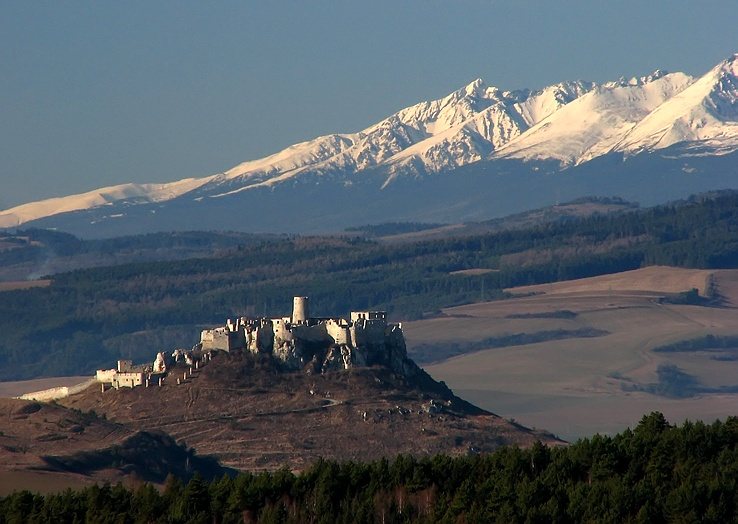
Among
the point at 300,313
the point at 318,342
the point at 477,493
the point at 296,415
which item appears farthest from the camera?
the point at 300,313

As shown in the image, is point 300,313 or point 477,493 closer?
point 477,493

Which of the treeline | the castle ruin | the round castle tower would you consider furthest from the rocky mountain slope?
the treeline

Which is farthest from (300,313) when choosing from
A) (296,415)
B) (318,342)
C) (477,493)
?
(477,493)

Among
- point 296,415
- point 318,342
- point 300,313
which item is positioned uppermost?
point 300,313

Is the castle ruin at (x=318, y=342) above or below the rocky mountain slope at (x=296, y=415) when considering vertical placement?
above

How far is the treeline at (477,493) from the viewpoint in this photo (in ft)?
331

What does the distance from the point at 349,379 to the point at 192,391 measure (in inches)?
446

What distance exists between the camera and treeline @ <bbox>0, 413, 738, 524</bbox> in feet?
331

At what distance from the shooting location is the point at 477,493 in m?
107

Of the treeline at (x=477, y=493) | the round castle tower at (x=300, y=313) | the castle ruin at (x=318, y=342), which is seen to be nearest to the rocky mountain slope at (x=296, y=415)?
the castle ruin at (x=318, y=342)

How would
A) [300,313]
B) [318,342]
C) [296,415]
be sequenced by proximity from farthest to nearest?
[300,313] < [318,342] < [296,415]

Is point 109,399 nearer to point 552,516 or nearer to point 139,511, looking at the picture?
point 139,511

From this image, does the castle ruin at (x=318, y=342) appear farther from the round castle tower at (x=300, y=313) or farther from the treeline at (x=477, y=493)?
the treeline at (x=477, y=493)

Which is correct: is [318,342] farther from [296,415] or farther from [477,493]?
[477,493]
